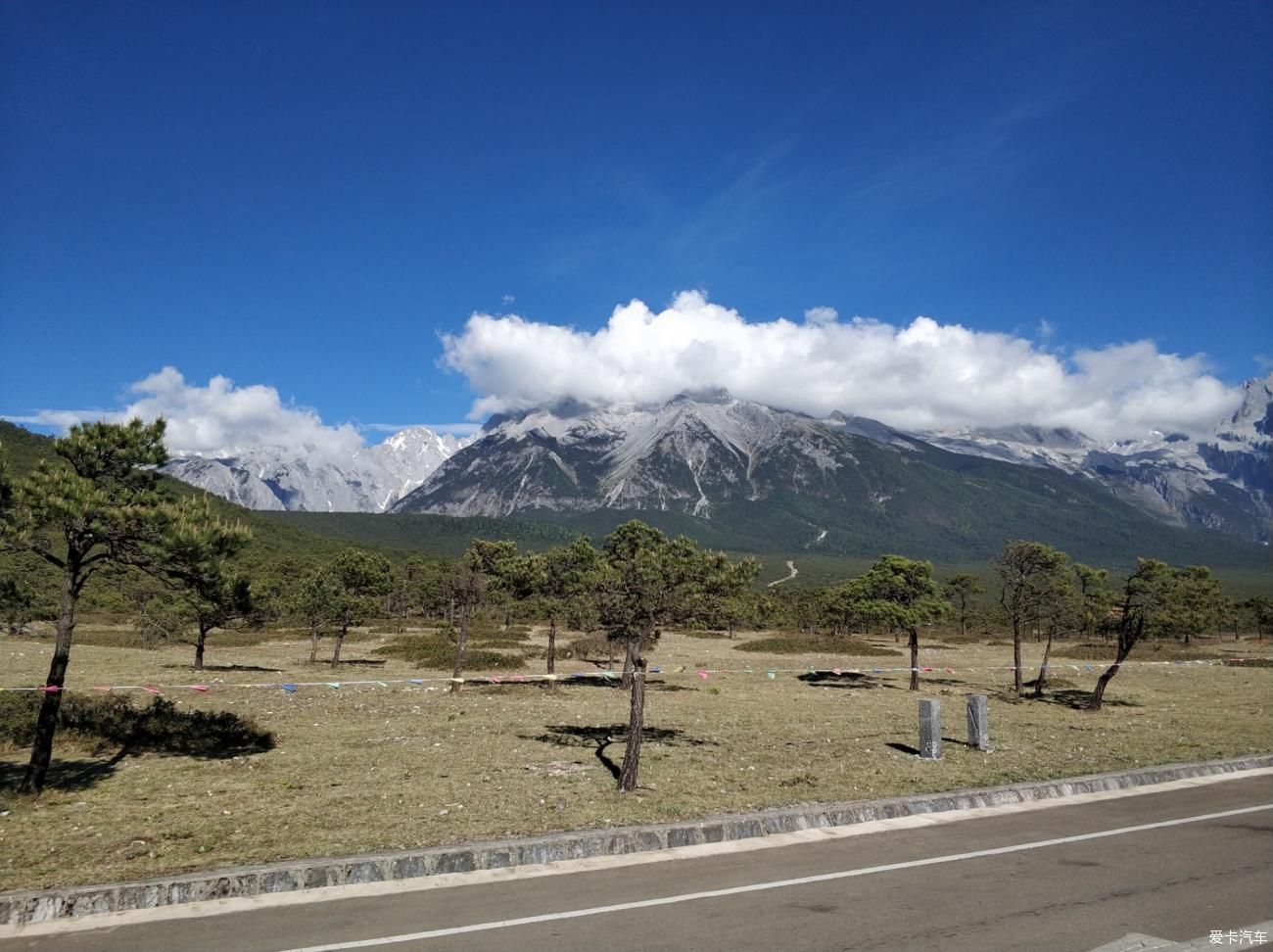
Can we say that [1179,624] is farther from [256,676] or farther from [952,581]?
[952,581]

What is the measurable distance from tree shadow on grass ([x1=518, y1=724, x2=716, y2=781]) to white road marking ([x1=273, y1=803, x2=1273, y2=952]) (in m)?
8.84

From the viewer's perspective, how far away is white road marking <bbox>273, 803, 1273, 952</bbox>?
311 inches

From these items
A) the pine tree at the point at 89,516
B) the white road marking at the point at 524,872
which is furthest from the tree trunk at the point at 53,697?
the white road marking at the point at 524,872

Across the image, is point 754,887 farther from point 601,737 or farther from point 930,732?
point 601,737

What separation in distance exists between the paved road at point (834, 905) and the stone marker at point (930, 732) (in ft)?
21.0

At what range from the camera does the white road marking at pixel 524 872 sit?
27.3 feet

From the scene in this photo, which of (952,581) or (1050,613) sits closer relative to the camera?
(1050,613)

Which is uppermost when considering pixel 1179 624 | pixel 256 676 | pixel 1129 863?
pixel 1179 624

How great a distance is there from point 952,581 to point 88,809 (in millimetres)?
90491

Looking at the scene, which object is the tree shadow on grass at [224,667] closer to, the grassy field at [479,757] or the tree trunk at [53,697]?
the grassy field at [479,757]

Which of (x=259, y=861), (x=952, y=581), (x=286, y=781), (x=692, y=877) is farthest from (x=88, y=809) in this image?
(x=952, y=581)

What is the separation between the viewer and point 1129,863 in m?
10.2

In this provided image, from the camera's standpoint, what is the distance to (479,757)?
17.8 m

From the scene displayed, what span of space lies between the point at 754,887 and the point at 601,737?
12192 mm
